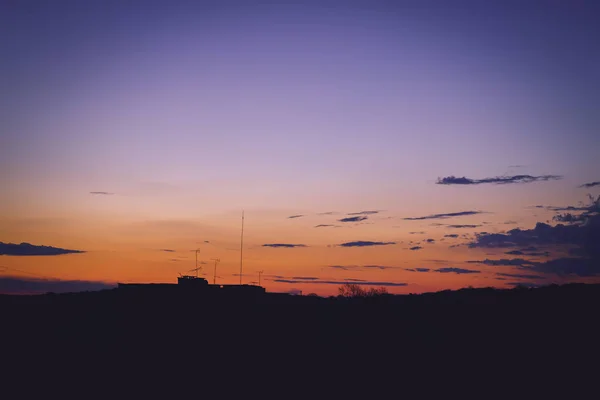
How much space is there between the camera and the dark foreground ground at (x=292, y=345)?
4009 centimetres

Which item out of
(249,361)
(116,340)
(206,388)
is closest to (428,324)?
(249,361)

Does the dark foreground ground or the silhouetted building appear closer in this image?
the dark foreground ground

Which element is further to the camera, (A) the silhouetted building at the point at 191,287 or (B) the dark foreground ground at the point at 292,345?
(A) the silhouetted building at the point at 191,287

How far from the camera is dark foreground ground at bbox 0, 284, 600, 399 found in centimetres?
4009

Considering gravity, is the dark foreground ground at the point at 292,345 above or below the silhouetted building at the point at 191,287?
below

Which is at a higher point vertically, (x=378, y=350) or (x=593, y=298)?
(x=593, y=298)

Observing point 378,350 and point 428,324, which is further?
point 428,324

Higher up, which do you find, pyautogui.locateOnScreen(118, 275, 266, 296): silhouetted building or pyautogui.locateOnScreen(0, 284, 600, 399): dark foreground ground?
pyautogui.locateOnScreen(118, 275, 266, 296): silhouetted building

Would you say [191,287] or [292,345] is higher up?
[191,287]

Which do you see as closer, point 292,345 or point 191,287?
point 292,345

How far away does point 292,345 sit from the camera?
1852 inches

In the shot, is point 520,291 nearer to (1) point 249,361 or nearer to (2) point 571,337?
(2) point 571,337

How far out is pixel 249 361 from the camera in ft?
141

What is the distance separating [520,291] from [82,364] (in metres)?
57.1
